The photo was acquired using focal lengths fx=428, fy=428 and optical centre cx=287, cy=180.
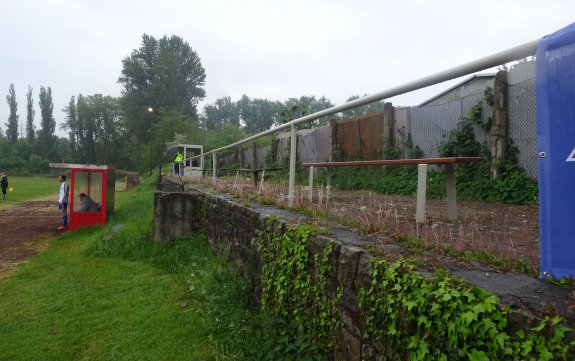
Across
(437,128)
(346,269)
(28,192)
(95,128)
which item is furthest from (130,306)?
(95,128)

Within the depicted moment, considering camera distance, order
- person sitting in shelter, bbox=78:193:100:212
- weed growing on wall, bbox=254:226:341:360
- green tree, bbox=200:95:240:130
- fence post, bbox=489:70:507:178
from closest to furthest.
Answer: weed growing on wall, bbox=254:226:341:360 < fence post, bbox=489:70:507:178 < person sitting in shelter, bbox=78:193:100:212 < green tree, bbox=200:95:240:130

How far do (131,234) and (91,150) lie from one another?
78.5 metres

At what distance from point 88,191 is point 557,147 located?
12865mm

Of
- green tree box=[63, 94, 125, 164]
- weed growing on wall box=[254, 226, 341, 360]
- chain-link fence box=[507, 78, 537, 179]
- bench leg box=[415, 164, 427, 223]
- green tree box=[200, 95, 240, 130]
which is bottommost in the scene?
weed growing on wall box=[254, 226, 341, 360]

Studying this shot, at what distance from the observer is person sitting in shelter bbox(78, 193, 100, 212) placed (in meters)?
12.2

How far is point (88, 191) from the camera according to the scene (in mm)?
12492

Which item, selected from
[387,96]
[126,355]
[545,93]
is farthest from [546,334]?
[126,355]

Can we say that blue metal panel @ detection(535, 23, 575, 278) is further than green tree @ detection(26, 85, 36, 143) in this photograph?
No

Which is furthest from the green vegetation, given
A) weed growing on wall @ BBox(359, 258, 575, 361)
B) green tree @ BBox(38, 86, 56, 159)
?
green tree @ BBox(38, 86, 56, 159)

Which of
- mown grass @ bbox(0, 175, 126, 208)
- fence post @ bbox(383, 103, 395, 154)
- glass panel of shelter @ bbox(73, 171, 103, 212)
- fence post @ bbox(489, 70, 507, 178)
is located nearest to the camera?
fence post @ bbox(489, 70, 507, 178)

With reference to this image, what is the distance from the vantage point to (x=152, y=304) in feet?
16.3

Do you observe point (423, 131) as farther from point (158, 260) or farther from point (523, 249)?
point (523, 249)

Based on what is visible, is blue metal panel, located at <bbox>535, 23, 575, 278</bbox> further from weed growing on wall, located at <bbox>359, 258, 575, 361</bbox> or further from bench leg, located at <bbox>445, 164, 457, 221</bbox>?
bench leg, located at <bbox>445, 164, 457, 221</bbox>

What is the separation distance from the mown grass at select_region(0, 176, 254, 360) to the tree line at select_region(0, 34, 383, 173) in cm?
2542
